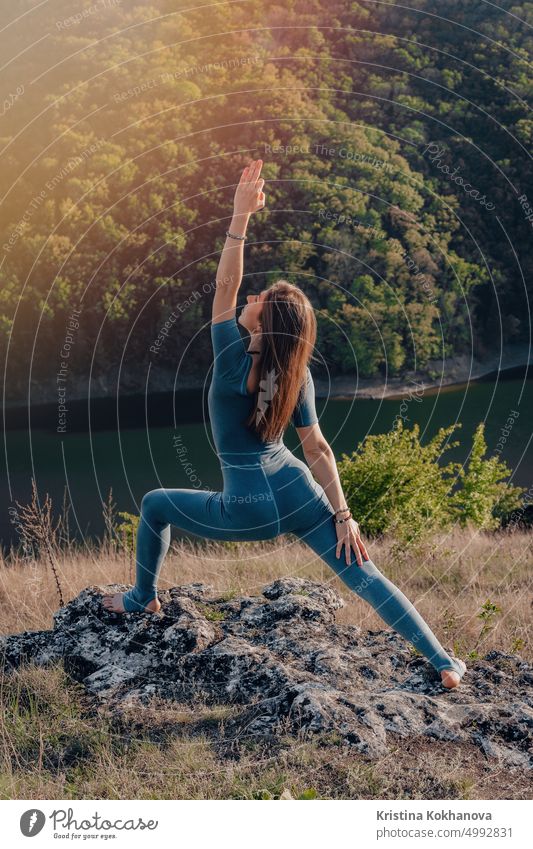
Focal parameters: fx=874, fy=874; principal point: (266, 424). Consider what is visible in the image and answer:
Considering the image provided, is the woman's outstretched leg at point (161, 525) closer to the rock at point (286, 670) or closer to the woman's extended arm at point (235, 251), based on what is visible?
the rock at point (286, 670)

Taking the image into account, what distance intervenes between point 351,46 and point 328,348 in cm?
2375

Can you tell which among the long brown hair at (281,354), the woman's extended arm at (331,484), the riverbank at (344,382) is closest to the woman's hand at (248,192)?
the long brown hair at (281,354)

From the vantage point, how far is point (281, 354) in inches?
163

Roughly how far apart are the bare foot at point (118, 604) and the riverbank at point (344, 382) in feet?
96.2

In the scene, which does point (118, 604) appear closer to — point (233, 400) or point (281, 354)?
point (233, 400)

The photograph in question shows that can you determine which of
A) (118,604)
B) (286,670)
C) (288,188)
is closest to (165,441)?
(288,188)

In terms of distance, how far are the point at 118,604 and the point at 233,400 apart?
5.86 ft

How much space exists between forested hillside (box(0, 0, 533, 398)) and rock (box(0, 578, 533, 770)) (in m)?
30.3

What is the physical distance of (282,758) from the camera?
4.02 meters

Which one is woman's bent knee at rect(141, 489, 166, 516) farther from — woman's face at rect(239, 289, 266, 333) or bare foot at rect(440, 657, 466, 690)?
bare foot at rect(440, 657, 466, 690)

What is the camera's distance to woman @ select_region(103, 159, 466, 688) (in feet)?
13.6

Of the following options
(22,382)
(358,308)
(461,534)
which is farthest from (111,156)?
(461,534)

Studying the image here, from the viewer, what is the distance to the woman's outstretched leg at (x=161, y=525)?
4.54m

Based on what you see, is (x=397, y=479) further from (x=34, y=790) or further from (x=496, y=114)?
(x=496, y=114)
